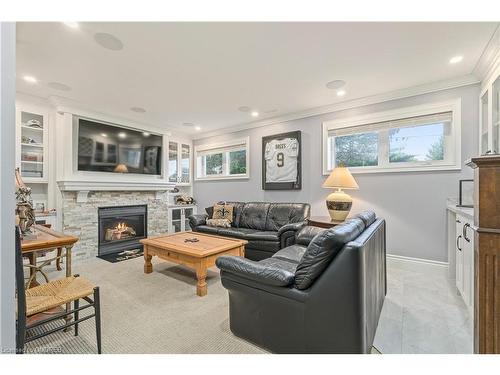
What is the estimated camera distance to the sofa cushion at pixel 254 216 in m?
4.13

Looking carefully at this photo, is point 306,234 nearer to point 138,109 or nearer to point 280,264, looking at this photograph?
point 280,264

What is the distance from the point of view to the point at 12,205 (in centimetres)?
99

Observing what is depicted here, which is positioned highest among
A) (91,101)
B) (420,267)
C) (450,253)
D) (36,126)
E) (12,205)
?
(91,101)

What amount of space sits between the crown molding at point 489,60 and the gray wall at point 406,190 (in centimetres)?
22

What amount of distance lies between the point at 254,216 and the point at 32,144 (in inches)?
146

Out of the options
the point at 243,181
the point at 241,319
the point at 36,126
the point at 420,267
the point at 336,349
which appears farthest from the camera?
the point at 243,181

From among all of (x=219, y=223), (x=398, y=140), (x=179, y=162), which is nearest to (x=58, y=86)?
(x=179, y=162)

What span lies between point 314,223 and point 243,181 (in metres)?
2.31

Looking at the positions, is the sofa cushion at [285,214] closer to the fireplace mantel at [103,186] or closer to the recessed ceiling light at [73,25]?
the fireplace mantel at [103,186]

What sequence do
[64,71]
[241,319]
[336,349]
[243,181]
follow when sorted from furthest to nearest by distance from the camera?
1. [243,181]
2. [64,71]
3. [241,319]
4. [336,349]

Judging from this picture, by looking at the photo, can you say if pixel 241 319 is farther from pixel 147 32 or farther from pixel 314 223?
pixel 147 32

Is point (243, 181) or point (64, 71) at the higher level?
point (64, 71)

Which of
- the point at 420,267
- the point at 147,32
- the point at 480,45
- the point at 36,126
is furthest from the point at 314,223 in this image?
the point at 36,126

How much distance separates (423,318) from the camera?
200 cm
